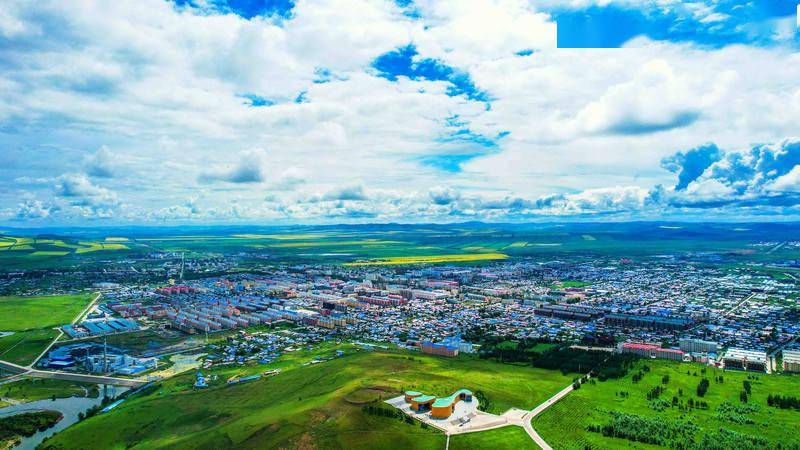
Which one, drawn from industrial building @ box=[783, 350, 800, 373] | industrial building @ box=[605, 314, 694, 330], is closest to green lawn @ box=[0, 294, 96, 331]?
industrial building @ box=[605, 314, 694, 330]

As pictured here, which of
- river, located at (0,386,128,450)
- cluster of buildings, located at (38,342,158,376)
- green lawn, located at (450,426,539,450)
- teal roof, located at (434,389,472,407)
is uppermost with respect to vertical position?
teal roof, located at (434,389,472,407)

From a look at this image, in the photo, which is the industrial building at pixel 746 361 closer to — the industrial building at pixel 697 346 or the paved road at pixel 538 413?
the industrial building at pixel 697 346

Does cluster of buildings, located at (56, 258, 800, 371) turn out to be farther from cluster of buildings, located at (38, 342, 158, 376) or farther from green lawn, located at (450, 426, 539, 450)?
green lawn, located at (450, 426, 539, 450)

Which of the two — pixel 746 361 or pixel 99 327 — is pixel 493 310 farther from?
pixel 99 327

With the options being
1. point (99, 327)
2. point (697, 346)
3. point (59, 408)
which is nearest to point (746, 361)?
point (697, 346)

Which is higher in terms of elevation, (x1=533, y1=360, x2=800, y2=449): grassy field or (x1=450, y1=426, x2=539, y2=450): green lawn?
(x1=450, y1=426, x2=539, y2=450): green lawn
